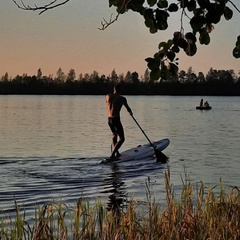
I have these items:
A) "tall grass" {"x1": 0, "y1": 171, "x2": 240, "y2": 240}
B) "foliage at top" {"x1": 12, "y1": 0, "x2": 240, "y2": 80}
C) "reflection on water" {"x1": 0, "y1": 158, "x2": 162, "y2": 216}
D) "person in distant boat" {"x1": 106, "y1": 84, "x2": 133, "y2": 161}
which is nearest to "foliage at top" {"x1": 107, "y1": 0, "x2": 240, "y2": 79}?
"foliage at top" {"x1": 12, "y1": 0, "x2": 240, "y2": 80}

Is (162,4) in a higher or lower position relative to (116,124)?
higher

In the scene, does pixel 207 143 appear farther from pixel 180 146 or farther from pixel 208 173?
pixel 208 173

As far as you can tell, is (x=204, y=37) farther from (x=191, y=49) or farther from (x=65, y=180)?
(x=65, y=180)

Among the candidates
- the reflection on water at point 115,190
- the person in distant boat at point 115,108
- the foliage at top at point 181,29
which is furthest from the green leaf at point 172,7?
the person in distant boat at point 115,108

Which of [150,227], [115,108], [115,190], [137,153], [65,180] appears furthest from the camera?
[137,153]

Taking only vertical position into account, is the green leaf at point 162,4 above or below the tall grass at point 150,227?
above

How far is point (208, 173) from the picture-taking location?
62.7ft

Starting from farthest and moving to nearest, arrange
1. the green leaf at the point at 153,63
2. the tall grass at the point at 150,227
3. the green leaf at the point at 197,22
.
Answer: the tall grass at the point at 150,227, the green leaf at the point at 197,22, the green leaf at the point at 153,63

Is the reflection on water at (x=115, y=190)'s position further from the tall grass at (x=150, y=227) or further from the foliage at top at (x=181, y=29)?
the foliage at top at (x=181, y=29)

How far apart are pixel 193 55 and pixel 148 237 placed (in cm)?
225

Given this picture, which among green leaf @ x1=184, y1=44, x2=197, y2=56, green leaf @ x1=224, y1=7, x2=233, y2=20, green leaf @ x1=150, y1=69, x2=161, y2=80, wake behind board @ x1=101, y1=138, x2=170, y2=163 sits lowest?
wake behind board @ x1=101, y1=138, x2=170, y2=163

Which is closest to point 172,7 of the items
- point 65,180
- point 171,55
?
point 171,55

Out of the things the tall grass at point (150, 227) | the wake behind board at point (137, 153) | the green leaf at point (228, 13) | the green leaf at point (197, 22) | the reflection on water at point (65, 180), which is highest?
the green leaf at point (228, 13)

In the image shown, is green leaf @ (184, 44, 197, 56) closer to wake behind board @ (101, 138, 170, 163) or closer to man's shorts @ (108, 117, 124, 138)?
man's shorts @ (108, 117, 124, 138)
